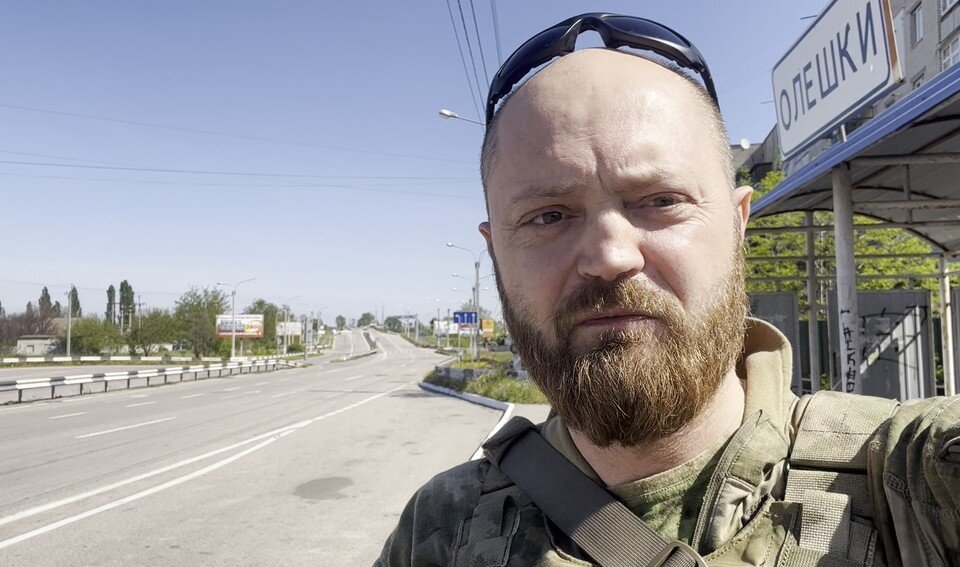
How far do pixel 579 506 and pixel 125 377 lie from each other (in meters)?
27.2

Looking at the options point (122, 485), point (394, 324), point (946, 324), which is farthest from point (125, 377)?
point (394, 324)

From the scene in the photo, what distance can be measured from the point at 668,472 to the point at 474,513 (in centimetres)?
39

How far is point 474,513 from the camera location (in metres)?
1.20

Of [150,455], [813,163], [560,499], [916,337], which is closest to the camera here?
[560,499]

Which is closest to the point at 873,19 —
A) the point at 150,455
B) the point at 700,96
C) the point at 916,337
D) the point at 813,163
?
the point at 813,163

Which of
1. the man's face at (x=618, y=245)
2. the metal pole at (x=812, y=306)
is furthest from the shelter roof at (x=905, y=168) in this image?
the man's face at (x=618, y=245)

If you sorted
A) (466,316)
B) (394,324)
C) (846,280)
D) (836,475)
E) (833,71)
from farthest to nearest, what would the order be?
(394,324)
(466,316)
(833,71)
(846,280)
(836,475)

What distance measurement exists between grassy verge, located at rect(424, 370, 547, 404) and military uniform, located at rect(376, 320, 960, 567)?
13.9 m

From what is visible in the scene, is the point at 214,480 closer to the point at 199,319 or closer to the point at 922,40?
the point at 922,40

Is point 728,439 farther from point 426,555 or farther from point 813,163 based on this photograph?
point 813,163

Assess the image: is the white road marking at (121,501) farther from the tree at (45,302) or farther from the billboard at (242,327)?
the tree at (45,302)

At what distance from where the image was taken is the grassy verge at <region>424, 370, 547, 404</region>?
17.0 meters

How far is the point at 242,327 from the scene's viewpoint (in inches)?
2319

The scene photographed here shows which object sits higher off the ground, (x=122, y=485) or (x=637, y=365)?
(x=637, y=365)
